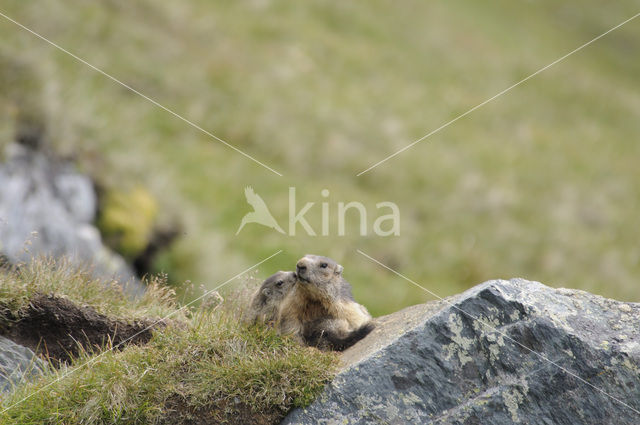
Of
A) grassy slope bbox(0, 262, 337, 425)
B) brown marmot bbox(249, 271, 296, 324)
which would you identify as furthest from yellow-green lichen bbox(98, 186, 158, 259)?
grassy slope bbox(0, 262, 337, 425)

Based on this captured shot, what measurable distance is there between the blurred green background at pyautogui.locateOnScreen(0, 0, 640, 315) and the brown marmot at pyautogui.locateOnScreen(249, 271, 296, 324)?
7.74 m

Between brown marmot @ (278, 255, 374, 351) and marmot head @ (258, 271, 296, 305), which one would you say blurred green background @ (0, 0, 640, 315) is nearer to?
marmot head @ (258, 271, 296, 305)

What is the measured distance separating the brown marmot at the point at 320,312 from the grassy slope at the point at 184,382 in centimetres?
55

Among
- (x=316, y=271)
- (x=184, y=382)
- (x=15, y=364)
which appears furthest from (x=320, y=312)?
(x=15, y=364)

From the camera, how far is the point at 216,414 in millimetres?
6844

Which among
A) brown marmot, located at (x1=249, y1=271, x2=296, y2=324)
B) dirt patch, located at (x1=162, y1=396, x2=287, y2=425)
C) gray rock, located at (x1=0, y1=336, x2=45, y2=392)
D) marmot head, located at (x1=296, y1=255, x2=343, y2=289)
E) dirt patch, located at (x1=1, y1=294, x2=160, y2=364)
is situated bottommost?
gray rock, located at (x1=0, y1=336, x2=45, y2=392)

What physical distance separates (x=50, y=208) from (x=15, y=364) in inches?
268

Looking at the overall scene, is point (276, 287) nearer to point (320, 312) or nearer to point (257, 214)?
point (320, 312)

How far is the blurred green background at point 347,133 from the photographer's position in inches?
695

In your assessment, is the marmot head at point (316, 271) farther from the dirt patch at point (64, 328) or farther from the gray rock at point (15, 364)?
the gray rock at point (15, 364)

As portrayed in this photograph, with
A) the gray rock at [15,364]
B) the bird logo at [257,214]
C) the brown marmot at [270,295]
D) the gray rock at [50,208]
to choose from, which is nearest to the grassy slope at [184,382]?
the gray rock at [15,364]

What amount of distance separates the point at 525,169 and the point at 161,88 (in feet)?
54.9

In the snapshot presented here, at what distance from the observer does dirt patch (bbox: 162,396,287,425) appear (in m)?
6.84

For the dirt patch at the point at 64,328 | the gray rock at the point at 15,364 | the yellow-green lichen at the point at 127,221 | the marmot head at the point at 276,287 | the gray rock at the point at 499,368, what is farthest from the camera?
the yellow-green lichen at the point at 127,221
